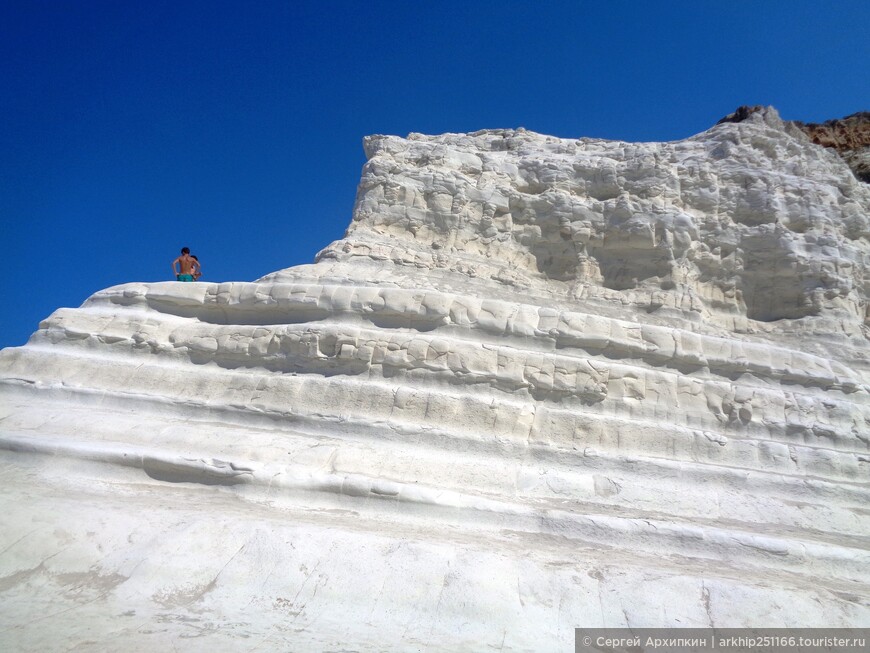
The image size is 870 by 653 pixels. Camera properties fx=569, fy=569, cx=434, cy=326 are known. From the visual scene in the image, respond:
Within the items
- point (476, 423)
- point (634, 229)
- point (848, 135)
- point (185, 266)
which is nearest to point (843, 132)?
point (848, 135)

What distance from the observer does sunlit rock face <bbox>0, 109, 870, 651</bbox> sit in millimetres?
4938

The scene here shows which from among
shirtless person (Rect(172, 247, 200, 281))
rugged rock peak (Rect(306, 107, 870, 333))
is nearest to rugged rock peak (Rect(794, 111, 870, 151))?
rugged rock peak (Rect(306, 107, 870, 333))

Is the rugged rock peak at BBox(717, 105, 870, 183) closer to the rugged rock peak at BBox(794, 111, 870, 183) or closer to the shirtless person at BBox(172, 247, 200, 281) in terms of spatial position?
the rugged rock peak at BBox(794, 111, 870, 183)

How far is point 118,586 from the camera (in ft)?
16.3

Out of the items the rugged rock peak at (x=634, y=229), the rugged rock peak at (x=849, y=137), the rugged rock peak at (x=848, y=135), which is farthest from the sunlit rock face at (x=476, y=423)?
the rugged rock peak at (x=848, y=135)

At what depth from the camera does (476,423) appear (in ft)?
22.8

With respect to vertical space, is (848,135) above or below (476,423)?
above

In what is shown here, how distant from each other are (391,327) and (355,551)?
131 inches

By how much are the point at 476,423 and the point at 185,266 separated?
658 centimetres

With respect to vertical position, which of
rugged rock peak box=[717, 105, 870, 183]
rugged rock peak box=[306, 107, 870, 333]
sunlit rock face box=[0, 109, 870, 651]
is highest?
rugged rock peak box=[717, 105, 870, 183]

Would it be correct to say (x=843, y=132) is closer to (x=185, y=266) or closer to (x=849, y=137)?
(x=849, y=137)

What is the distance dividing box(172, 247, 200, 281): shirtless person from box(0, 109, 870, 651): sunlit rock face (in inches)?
64.2

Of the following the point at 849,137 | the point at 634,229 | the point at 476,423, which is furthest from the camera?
the point at 849,137

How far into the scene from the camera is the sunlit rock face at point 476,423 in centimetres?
494
